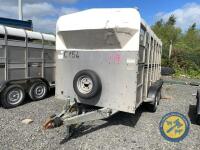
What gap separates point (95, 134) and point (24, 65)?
11.5 feet

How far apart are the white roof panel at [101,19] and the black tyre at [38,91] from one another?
2.75 metres

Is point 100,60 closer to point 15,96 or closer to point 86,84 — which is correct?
point 86,84

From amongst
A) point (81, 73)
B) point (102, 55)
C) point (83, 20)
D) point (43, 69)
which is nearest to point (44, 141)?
point (81, 73)

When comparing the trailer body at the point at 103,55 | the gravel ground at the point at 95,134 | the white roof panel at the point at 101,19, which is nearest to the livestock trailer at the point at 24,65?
the gravel ground at the point at 95,134

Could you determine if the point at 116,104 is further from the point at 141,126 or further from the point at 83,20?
the point at 83,20

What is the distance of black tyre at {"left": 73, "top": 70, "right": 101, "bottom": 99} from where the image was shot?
443 centimetres

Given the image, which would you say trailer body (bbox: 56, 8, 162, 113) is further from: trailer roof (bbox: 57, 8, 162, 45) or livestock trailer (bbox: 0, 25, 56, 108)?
livestock trailer (bbox: 0, 25, 56, 108)

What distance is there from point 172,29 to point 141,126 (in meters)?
41.7

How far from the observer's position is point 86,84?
4.60 metres

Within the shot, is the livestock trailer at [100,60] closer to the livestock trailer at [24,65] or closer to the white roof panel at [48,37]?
the livestock trailer at [24,65]

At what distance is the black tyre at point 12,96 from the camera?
5.86 m

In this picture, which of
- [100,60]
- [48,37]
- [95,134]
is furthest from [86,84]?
[48,37]

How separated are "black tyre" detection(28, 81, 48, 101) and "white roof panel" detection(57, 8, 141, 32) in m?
2.75

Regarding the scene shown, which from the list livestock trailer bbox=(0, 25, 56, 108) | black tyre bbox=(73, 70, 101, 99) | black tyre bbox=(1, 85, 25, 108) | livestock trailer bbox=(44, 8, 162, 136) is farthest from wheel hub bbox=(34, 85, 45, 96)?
black tyre bbox=(73, 70, 101, 99)
